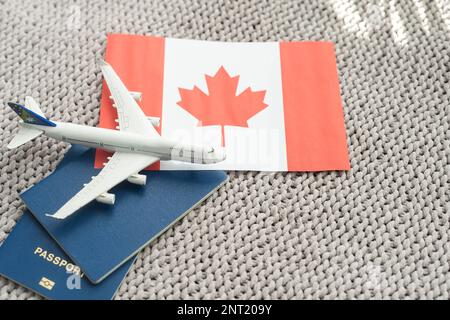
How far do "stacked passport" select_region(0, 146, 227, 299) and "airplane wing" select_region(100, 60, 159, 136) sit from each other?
0.22 feet

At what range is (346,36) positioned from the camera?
93 cm

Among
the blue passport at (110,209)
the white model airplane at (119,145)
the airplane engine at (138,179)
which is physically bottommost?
the blue passport at (110,209)

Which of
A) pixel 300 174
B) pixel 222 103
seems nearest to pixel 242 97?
pixel 222 103

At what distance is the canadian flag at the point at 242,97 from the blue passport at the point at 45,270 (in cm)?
14

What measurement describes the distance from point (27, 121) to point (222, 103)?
30 centimetres

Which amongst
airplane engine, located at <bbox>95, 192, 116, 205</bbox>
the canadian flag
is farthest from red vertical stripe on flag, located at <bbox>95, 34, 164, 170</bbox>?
airplane engine, located at <bbox>95, 192, 116, 205</bbox>

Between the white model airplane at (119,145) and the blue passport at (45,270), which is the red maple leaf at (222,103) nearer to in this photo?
the white model airplane at (119,145)

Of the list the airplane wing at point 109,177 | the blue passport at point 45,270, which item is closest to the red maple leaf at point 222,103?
the airplane wing at point 109,177

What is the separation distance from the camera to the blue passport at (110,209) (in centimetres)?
72

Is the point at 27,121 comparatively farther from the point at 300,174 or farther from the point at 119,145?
the point at 300,174

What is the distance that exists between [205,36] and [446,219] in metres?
0.49

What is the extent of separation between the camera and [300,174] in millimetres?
814

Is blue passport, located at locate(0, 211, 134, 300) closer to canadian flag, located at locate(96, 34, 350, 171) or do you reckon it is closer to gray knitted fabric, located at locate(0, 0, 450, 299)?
gray knitted fabric, located at locate(0, 0, 450, 299)
